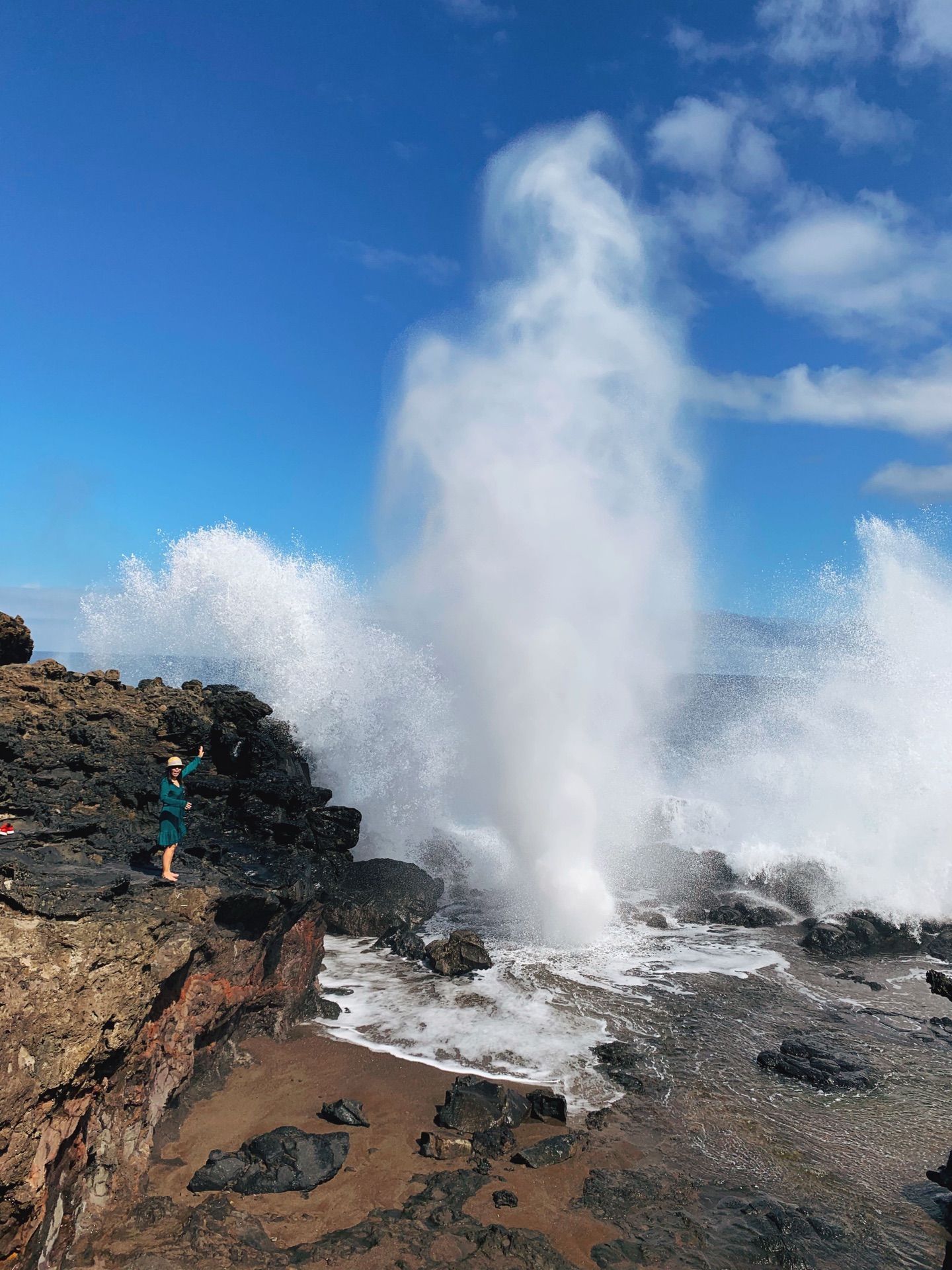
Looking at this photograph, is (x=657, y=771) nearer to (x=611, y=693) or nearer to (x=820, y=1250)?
(x=611, y=693)

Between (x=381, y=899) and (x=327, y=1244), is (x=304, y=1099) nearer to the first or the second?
(x=327, y=1244)

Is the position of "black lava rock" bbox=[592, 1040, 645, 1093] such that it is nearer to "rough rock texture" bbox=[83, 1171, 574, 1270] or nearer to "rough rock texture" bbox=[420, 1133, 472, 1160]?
"rough rock texture" bbox=[420, 1133, 472, 1160]

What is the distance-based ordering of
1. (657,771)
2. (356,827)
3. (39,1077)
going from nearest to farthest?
(39,1077) → (356,827) → (657,771)

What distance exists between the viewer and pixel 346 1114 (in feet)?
22.5

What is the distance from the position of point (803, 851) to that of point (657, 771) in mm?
10429

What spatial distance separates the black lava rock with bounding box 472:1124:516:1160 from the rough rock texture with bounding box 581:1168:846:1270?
2.54 feet

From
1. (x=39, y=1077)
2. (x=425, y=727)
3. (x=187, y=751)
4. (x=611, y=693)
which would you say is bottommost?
(x=39, y=1077)

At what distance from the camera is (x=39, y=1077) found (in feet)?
14.5

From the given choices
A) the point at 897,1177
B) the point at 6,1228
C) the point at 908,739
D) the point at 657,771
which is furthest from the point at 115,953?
the point at 657,771

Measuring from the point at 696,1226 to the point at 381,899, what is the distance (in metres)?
8.36

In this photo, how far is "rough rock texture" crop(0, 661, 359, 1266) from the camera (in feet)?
15.1

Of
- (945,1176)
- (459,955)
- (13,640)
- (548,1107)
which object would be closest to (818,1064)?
(945,1176)

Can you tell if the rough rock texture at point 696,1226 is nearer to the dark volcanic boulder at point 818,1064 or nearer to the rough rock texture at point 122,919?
the dark volcanic boulder at point 818,1064

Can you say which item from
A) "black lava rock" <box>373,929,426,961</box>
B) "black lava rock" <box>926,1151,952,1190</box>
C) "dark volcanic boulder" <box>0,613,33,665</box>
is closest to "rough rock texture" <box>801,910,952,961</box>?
"black lava rock" <box>373,929,426,961</box>
